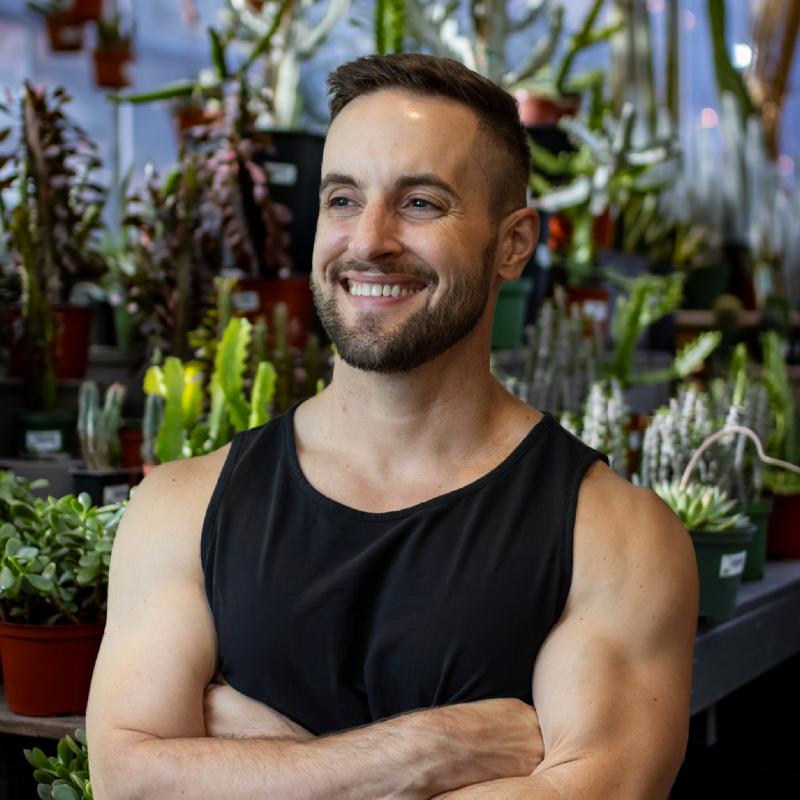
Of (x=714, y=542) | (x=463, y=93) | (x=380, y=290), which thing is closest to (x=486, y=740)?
(x=380, y=290)

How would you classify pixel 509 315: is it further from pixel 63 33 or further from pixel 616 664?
pixel 63 33

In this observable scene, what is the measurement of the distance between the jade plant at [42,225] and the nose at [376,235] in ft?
6.24

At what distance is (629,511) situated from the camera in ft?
5.07

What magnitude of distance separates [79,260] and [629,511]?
2314 millimetres

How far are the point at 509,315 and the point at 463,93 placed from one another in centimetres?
235

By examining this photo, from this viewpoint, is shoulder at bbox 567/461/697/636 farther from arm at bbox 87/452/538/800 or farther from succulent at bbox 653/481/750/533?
succulent at bbox 653/481/750/533

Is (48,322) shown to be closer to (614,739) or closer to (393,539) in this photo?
(393,539)

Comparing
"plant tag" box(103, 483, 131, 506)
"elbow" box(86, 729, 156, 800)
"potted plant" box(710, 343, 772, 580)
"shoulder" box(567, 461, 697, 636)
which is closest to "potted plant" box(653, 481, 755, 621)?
"potted plant" box(710, 343, 772, 580)

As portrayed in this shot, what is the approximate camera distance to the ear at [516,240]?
5.35 feet

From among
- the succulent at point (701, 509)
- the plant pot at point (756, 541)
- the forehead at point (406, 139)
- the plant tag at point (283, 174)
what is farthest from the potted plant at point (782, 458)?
the forehead at point (406, 139)

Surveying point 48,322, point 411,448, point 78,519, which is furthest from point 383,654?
point 48,322

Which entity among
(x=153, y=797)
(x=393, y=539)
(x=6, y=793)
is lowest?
(x=6, y=793)

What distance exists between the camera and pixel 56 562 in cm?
197

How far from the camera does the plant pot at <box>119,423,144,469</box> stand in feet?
9.52
